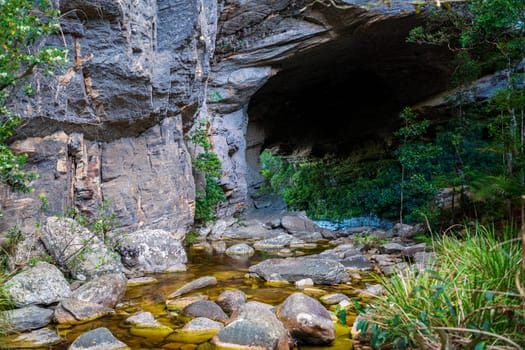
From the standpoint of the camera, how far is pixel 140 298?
449 centimetres

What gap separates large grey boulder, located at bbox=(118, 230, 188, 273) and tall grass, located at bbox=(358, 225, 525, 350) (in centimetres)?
423

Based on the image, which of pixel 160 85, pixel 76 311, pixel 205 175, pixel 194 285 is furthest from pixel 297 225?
pixel 76 311

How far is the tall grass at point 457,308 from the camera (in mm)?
1926

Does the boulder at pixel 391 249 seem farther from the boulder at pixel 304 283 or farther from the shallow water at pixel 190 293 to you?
the boulder at pixel 304 283

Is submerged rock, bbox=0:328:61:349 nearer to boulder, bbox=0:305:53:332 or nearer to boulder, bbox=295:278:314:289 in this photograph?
boulder, bbox=0:305:53:332

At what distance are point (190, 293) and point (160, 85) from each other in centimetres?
444

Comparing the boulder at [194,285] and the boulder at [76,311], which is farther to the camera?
the boulder at [194,285]

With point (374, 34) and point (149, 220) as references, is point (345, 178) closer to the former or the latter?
point (374, 34)

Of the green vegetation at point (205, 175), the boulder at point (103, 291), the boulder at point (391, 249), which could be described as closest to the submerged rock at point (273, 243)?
the green vegetation at point (205, 175)

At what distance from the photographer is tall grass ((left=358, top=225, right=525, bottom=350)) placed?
1926 millimetres

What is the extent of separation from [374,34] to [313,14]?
7.53ft

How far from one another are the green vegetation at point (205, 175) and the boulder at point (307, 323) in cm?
686

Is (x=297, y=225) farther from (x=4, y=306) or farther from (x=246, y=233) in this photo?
(x=4, y=306)

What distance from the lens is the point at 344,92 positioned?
1769cm
